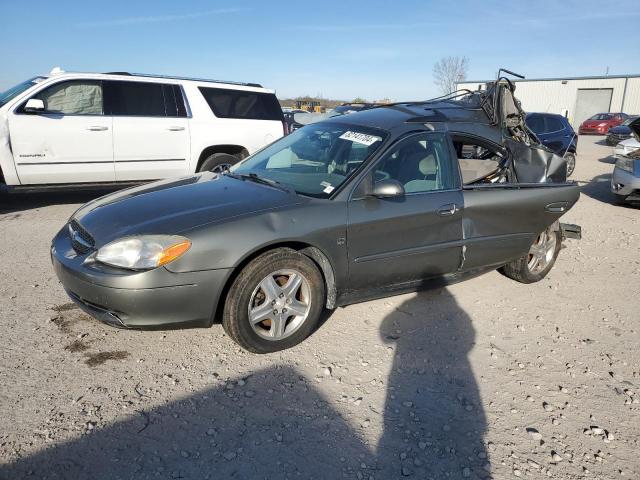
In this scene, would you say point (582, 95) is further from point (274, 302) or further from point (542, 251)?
point (274, 302)

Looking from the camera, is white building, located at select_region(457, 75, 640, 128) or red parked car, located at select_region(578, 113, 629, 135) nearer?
red parked car, located at select_region(578, 113, 629, 135)

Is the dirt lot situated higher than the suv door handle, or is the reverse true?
the suv door handle

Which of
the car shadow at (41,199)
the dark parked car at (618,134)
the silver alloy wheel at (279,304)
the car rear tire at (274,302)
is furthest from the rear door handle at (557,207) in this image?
the dark parked car at (618,134)

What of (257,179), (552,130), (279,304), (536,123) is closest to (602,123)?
(552,130)

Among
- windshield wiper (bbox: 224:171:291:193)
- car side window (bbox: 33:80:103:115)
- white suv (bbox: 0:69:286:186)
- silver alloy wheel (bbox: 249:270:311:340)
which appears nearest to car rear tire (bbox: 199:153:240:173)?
white suv (bbox: 0:69:286:186)

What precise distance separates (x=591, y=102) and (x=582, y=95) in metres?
0.98

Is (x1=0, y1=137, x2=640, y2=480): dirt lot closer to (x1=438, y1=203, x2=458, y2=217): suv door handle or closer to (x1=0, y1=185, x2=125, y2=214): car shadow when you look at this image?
(x1=438, y1=203, x2=458, y2=217): suv door handle

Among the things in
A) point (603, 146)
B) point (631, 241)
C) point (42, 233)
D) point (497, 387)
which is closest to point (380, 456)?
point (497, 387)

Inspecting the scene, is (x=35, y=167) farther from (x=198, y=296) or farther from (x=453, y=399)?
(x=453, y=399)

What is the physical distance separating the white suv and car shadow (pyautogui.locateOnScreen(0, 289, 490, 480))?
390cm

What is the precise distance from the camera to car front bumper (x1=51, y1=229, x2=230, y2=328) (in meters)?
2.81

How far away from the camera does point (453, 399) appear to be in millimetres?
2885

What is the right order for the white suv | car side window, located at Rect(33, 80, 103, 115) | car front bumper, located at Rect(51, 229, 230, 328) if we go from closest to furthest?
car front bumper, located at Rect(51, 229, 230, 328), the white suv, car side window, located at Rect(33, 80, 103, 115)

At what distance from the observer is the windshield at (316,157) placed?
3.59 metres
